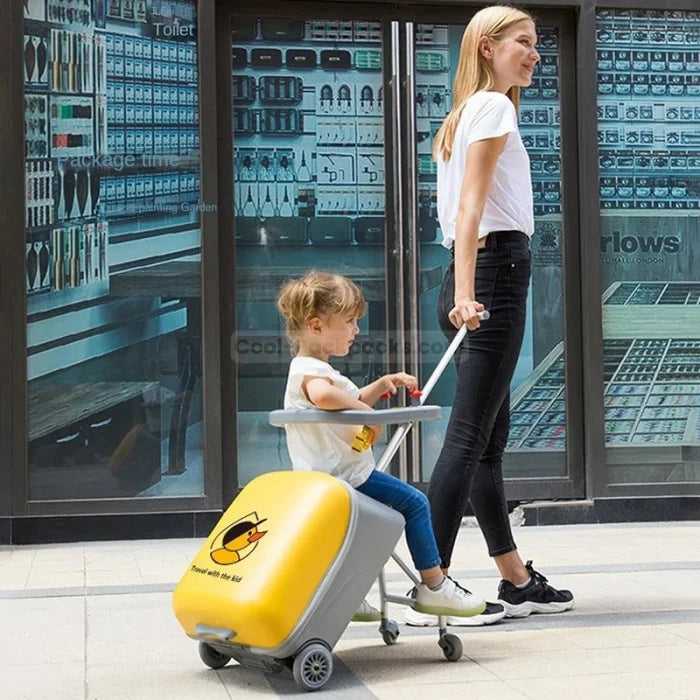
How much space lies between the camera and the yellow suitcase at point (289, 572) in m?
3.39

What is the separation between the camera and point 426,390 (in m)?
3.98

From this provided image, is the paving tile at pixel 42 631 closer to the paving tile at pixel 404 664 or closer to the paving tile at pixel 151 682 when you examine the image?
the paving tile at pixel 151 682

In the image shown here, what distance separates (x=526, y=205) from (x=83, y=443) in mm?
3376

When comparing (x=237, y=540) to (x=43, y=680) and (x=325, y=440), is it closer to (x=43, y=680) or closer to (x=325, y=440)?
(x=325, y=440)

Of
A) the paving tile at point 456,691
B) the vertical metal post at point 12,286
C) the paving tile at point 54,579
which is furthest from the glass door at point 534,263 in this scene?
the paving tile at point 456,691

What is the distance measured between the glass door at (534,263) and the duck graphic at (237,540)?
3950mm

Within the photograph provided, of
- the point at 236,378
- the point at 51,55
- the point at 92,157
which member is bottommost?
the point at 236,378

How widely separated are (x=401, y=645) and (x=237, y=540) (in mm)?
732

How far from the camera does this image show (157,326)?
7234mm

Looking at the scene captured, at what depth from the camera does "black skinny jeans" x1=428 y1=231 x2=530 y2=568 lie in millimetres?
4289

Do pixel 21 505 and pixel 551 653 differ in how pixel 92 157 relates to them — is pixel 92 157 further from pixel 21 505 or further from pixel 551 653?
pixel 551 653

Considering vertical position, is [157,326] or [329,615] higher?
[157,326]

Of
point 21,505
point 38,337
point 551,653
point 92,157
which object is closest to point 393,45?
point 92,157

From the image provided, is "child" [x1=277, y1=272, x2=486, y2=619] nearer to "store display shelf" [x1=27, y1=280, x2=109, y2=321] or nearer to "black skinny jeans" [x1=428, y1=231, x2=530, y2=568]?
"black skinny jeans" [x1=428, y1=231, x2=530, y2=568]
